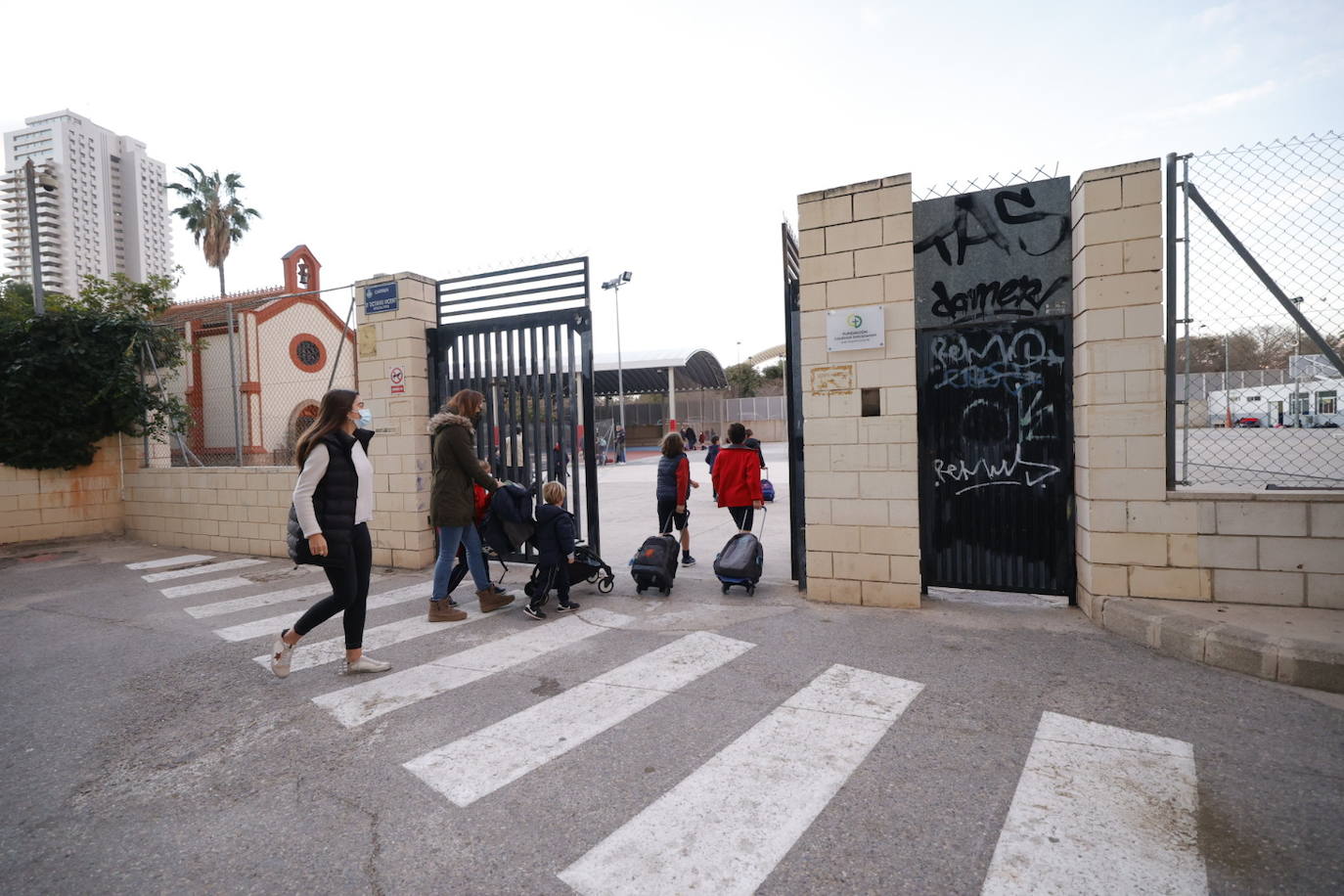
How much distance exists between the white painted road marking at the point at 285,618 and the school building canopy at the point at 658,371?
96.1 feet

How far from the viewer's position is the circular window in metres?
23.3

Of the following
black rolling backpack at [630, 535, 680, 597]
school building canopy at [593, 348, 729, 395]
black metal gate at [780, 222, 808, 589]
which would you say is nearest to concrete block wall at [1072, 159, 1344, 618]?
black metal gate at [780, 222, 808, 589]

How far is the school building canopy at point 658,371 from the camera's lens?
3619 centimetres

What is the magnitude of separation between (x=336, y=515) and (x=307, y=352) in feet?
73.8

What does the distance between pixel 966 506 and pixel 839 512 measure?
0.99m

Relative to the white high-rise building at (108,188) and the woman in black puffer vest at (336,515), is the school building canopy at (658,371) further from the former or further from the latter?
the white high-rise building at (108,188)

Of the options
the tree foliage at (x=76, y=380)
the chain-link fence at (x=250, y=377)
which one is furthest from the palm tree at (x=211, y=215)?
the tree foliage at (x=76, y=380)

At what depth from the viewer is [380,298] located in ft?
25.4

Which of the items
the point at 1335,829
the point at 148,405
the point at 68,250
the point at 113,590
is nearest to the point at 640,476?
the point at 148,405

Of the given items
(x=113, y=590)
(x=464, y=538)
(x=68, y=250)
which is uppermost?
(x=68, y=250)

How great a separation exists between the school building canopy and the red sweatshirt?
28.3 metres

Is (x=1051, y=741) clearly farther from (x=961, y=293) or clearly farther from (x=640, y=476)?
(x=640, y=476)

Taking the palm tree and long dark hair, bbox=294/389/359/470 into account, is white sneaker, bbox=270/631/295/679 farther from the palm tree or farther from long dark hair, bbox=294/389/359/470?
the palm tree

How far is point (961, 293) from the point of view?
5543 mm
